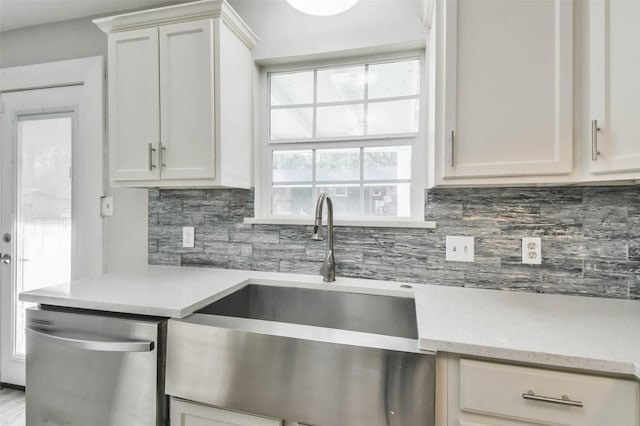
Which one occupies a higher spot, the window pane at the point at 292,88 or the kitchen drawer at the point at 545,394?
→ the window pane at the point at 292,88

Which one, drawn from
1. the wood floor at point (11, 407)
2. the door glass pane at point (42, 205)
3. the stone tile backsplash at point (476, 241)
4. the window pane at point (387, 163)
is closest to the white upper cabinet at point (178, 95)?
the stone tile backsplash at point (476, 241)

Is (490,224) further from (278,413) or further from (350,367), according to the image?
(278,413)

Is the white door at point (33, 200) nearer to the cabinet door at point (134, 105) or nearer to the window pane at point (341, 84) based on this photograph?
the cabinet door at point (134, 105)

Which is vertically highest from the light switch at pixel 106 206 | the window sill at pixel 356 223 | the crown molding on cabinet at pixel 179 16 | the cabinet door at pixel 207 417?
the crown molding on cabinet at pixel 179 16

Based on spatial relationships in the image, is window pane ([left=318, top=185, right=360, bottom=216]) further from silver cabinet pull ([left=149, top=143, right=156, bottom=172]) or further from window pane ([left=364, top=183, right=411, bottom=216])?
silver cabinet pull ([left=149, top=143, right=156, bottom=172])

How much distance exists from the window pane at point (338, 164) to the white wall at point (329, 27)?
1.76 ft

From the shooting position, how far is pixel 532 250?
4.60 ft

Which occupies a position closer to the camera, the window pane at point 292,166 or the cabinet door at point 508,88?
the cabinet door at point 508,88

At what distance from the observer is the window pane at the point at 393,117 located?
5.43 feet

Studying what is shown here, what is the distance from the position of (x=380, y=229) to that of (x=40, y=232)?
233cm

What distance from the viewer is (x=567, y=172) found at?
109 cm

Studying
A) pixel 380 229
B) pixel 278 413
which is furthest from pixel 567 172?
pixel 278 413

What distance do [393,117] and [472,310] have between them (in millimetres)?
1039

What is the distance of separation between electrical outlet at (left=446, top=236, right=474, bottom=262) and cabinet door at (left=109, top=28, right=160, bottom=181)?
150 centimetres
